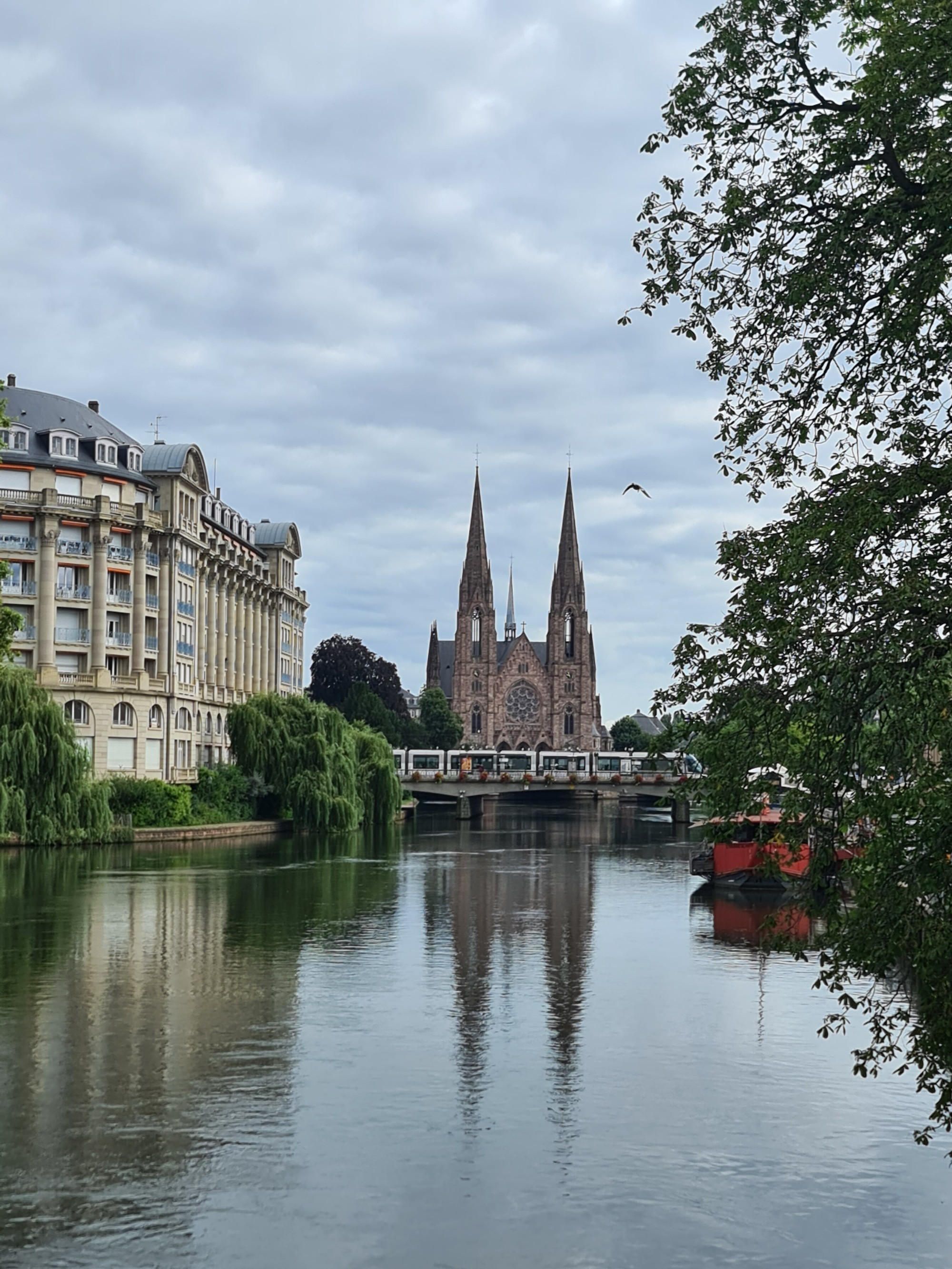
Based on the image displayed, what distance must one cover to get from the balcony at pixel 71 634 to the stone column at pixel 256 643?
2793 centimetres

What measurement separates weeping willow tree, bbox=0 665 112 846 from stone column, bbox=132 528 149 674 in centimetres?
2066

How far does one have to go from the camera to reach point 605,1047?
23.4 meters

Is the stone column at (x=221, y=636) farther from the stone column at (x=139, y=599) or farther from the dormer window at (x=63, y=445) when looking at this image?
the dormer window at (x=63, y=445)

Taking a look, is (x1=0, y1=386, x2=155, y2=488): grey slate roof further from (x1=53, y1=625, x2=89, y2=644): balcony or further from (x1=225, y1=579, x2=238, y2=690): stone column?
(x1=225, y1=579, x2=238, y2=690): stone column

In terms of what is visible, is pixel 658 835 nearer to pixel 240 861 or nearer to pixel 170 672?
pixel 170 672

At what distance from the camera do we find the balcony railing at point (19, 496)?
253 feet

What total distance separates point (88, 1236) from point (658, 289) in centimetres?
1058

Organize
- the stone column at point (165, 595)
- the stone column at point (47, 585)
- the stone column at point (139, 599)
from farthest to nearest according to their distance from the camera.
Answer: the stone column at point (165, 595) < the stone column at point (139, 599) < the stone column at point (47, 585)

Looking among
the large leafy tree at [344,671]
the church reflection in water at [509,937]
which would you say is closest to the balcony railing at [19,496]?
the church reflection in water at [509,937]

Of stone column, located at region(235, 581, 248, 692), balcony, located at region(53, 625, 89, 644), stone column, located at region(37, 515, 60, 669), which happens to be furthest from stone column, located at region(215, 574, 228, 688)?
stone column, located at region(37, 515, 60, 669)

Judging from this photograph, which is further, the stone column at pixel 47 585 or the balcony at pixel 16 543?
the stone column at pixel 47 585

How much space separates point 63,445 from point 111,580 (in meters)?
7.75

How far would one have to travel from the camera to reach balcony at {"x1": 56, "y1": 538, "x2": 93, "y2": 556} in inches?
3074

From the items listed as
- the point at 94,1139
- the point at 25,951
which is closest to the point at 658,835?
the point at 25,951
